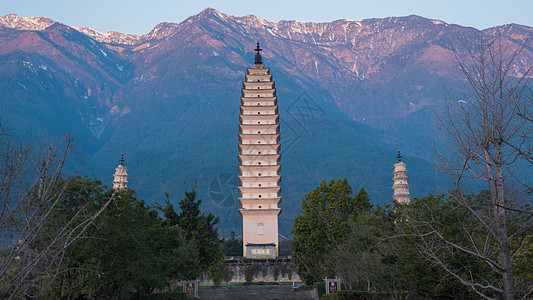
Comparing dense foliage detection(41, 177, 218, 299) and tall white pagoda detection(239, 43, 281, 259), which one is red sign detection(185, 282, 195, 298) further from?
tall white pagoda detection(239, 43, 281, 259)

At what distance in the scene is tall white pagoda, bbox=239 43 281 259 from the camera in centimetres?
7862

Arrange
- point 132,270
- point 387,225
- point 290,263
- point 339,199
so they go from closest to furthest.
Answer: point 132,270, point 387,225, point 339,199, point 290,263

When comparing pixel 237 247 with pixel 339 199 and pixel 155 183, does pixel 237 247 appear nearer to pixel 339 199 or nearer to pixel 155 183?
pixel 339 199

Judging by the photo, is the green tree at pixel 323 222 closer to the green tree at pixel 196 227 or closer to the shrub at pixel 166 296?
the green tree at pixel 196 227

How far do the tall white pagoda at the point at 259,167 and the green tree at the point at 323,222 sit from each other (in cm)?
2429

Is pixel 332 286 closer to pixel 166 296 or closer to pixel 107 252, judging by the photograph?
pixel 166 296

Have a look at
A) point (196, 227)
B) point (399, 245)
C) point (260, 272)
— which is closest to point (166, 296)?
point (196, 227)

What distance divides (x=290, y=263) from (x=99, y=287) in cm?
4643

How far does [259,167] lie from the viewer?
267ft

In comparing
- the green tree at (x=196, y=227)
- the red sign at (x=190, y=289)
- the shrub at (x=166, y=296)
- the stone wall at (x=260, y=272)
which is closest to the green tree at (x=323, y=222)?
the green tree at (x=196, y=227)

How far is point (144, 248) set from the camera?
29.9m

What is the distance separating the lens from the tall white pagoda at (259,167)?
78625mm

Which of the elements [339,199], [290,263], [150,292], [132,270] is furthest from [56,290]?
[290,263]

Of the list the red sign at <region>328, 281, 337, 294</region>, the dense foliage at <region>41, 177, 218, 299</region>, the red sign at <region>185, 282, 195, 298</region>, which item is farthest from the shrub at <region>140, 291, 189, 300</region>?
the red sign at <region>328, 281, 337, 294</region>
